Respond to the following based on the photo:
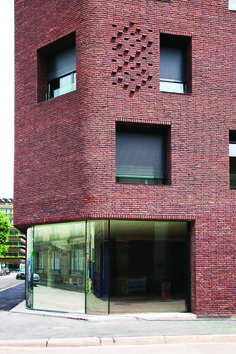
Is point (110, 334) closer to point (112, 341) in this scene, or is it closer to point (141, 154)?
point (112, 341)

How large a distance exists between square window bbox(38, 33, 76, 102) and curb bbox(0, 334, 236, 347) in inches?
356

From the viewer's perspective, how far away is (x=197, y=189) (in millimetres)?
15000

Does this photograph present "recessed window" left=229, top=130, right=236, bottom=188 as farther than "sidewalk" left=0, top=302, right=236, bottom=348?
Yes

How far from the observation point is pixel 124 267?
1468cm

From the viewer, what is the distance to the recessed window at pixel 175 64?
1581 cm

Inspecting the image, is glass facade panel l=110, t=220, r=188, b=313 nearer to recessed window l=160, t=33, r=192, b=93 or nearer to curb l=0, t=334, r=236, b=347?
curb l=0, t=334, r=236, b=347

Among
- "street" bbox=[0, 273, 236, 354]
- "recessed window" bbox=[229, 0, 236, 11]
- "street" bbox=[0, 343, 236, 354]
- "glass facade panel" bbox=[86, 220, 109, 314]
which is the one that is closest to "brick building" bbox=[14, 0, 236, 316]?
"glass facade panel" bbox=[86, 220, 109, 314]

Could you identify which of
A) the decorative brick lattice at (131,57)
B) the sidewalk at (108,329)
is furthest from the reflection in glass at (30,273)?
the decorative brick lattice at (131,57)

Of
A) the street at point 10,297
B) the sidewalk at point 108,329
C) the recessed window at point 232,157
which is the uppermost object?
the recessed window at point 232,157

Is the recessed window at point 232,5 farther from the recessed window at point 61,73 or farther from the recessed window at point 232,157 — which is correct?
the recessed window at point 61,73

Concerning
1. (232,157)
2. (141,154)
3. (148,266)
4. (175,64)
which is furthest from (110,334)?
(175,64)

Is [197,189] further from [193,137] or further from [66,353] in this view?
[66,353]

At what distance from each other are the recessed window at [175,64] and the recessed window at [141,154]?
1.71 m

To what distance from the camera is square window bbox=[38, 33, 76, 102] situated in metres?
16.2
